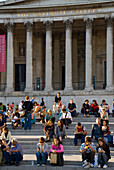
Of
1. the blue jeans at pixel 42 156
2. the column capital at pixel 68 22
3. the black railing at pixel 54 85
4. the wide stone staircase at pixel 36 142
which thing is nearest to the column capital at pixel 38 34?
the column capital at pixel 68 22

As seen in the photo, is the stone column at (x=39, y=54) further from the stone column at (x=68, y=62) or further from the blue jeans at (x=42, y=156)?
the blue jeans at (x=42, y=156)

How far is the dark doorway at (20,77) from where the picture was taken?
141ft

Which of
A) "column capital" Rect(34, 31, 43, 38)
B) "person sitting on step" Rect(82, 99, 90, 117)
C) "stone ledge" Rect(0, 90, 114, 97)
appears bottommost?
"person sitting on step" Rect(82, 99, 90, 117)

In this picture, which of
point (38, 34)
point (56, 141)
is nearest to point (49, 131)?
point (56, 141)

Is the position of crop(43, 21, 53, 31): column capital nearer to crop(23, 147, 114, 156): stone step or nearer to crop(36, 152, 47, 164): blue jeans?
crop(23, 147, 114, 156): stone step

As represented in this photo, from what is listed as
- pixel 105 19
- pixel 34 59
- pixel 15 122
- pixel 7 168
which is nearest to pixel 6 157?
pixel 7 168

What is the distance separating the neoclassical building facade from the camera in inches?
1494

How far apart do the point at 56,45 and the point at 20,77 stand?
641cm

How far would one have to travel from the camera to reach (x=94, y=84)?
41.4 meters

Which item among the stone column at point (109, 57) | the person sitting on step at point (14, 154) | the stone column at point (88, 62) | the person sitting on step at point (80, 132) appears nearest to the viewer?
the person sitting on step at point (14, 154)

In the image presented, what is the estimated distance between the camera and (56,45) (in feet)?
144

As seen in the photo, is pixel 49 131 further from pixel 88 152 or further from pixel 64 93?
pixel 64 93

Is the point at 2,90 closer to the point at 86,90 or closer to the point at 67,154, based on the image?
the point at 86,90

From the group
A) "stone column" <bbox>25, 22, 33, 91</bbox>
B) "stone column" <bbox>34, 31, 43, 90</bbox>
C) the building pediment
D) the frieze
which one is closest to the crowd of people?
"stone column" <bbox>25, 22, 33, 91</bbox>
